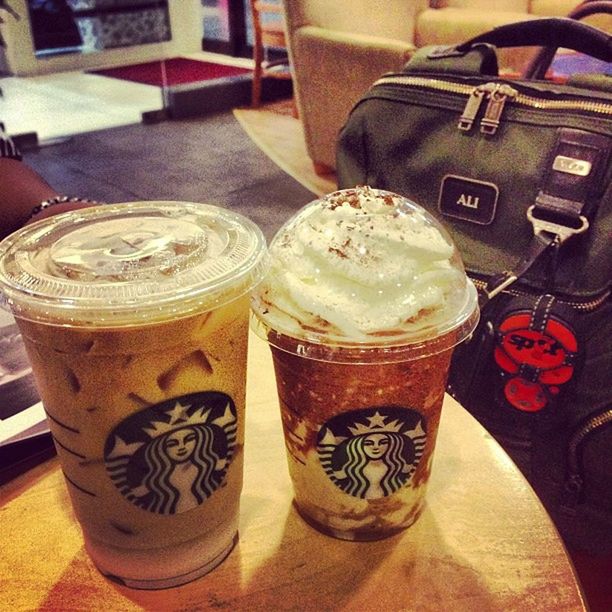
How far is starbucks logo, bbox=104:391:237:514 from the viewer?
509 mm

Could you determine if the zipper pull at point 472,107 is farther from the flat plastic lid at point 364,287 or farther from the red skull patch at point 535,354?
the flat plastic lid at point 364,287

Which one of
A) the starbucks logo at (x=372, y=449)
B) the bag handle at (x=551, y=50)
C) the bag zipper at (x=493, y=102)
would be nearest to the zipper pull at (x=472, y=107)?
the bag zipper at (x=493, y=102)

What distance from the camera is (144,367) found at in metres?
0.49

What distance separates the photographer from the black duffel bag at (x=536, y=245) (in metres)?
1.08

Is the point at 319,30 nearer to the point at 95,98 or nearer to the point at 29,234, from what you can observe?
the point at 29,234

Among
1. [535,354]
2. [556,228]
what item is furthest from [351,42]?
[535,354]

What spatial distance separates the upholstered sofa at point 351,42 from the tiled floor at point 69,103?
2125 millimetres

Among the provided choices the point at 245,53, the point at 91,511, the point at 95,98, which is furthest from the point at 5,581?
the point at 245,53

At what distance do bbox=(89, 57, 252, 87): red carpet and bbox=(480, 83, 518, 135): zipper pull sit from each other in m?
5.52

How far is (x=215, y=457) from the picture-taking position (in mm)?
552

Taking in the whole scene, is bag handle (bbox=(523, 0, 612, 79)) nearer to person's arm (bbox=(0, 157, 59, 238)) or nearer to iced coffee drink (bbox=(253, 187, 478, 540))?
iced coffee drink (bbox=(253, 187, 478, 540))

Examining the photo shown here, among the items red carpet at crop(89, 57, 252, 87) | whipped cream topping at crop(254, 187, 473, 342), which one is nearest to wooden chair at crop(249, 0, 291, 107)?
red carpet at crop(89, 57, 252, 87)

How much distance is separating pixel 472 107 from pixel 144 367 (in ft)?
3.05

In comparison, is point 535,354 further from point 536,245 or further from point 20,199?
point 20,199
